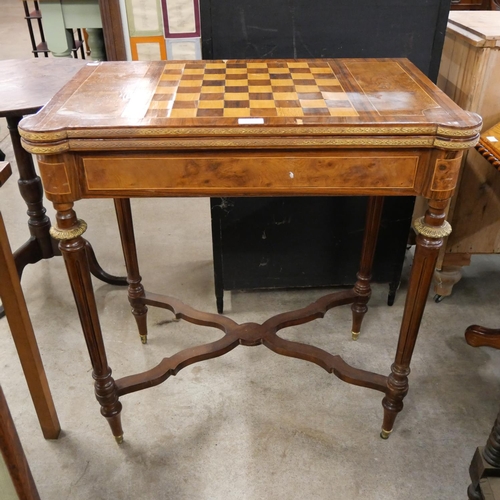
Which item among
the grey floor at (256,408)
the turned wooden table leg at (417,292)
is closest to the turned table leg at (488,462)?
the grey floor at (256,408)

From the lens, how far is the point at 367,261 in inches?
72.9

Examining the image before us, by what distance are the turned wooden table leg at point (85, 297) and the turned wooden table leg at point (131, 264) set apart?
402mm

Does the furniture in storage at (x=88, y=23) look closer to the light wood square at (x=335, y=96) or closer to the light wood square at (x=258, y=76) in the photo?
the light wood square at (x=258, y=76)

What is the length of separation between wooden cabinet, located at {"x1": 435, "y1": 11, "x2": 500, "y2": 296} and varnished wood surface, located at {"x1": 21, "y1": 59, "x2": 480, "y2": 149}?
19.4 inches

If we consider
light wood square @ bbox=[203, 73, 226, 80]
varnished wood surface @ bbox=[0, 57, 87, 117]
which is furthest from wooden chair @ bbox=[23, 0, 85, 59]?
light wood square @ bbox=[203, 73, 226, 80]

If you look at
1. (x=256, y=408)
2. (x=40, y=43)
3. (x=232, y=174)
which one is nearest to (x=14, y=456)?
(x=232, y=174)

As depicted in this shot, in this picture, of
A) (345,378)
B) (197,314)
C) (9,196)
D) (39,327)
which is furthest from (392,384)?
Result: (9,196)

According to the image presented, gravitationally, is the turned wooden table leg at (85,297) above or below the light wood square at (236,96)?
below

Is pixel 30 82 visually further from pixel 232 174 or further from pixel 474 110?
pixel 474 110

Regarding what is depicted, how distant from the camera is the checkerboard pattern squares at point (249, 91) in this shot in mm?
1153

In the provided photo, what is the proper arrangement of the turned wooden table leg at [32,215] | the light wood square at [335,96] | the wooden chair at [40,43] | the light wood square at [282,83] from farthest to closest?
the wooden chair at [40,43] < the turned wooden table leg at [32,215] < the light wood square at [282,83] < the light wood square at [335,96]

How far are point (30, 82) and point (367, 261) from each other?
4.42 feet

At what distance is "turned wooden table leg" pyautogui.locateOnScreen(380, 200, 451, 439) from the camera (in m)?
1.23

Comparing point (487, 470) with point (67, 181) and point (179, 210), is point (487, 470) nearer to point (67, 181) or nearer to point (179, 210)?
point (67, 181)
